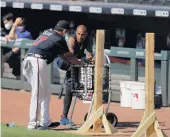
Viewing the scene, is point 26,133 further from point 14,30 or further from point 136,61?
point 14,30

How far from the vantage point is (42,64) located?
9852 millimetres

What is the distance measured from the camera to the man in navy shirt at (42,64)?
9852 mm

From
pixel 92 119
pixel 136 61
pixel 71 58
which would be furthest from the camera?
pixel 136 61

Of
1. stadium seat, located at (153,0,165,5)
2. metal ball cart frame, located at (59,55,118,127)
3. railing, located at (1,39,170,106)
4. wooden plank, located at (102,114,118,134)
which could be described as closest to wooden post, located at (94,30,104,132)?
wooden plank, located at (102,114,118,134)

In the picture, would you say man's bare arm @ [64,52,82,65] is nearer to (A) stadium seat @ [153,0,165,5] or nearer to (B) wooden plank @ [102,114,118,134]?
(B) wooden plank @ [102,114,118,134]

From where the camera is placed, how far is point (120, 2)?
15539 mm

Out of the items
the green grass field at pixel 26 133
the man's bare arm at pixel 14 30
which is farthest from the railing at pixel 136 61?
the green grass field at pixel 26 133

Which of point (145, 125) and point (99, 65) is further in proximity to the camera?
point (99, 65)

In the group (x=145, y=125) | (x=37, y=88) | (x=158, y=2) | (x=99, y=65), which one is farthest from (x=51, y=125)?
(x=158, y=2)

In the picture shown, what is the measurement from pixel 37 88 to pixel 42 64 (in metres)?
0.34

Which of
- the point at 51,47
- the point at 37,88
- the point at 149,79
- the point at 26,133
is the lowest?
the point at 26,133

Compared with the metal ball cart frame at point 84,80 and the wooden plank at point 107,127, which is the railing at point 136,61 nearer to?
the metal ball cart frame at point 84,80

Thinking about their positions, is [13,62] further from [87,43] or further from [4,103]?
[87,43]

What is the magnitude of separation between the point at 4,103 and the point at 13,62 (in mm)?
1699
